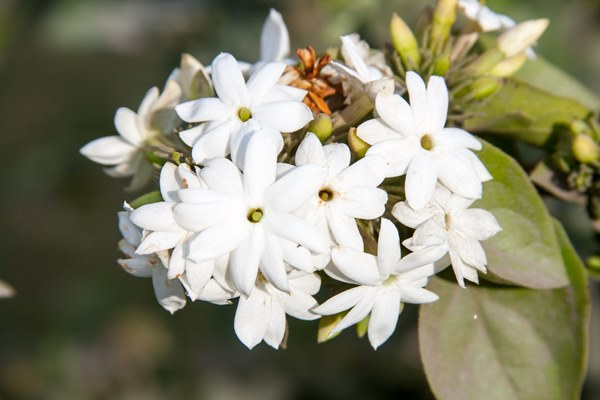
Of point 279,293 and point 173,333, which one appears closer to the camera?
point 279,293

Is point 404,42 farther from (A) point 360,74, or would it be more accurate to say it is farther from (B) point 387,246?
(B) point 387,246

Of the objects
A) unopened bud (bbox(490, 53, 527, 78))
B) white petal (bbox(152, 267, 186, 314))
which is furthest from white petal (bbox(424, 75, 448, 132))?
white petal (bbox(152, 267, 186, 314))

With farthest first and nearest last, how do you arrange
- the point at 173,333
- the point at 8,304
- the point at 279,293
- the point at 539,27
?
1. the point at 8,304
2. the point at 173,333
3. the point at 539,27
4. the point at 279,293

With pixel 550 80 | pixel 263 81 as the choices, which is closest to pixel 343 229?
pixel 263 81

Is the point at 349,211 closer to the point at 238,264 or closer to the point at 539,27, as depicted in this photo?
the point at 238,264

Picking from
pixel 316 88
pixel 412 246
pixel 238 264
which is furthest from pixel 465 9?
pixel 238 264

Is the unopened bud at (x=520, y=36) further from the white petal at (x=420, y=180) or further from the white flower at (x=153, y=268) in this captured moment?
the white flower at (x=153, y=268)

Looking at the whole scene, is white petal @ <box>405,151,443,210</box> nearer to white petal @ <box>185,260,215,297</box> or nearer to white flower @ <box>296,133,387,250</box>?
white flower @ <box>296,133,387,250</box>
